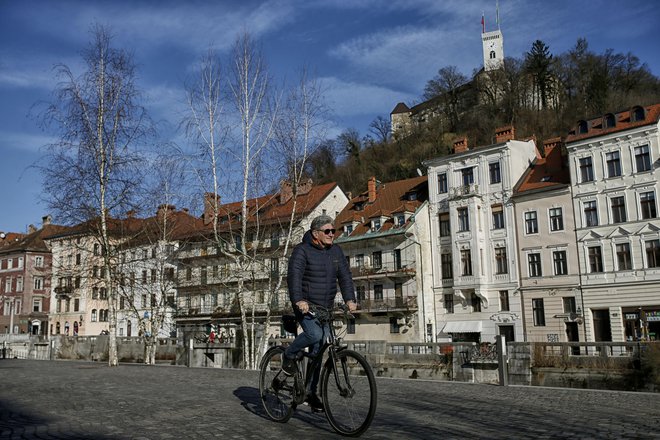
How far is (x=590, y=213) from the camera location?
128 feet

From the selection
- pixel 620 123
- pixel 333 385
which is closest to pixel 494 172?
pixel 620 123

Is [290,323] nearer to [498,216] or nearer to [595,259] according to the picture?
[595,259]

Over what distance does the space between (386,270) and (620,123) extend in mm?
19197

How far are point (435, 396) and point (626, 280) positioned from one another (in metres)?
30.7

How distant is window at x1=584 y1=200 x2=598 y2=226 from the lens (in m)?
38.7

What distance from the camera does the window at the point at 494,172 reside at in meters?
43.4

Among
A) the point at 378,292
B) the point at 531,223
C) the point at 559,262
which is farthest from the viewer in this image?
the point at 378,292

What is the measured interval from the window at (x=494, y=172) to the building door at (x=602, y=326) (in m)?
11.3

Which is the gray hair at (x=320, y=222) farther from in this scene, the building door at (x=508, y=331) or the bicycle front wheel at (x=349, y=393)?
the building door at (x=508, y=331)

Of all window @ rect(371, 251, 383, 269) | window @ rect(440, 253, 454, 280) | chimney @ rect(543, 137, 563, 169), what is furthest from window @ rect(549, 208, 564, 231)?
window @ rect(371, 251, 383, 269)

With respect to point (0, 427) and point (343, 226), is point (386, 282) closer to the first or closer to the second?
point (343, 226)

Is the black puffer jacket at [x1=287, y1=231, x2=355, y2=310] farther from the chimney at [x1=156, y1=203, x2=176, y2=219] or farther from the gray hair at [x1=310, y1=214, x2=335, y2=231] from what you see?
the chimney at [x1=156, y1=203, x2=176, y2=219]

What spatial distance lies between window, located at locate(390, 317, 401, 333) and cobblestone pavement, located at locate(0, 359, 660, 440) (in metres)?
34.1

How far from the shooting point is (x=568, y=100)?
268 ft
